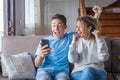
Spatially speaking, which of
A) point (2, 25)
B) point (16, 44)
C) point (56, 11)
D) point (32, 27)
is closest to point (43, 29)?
point (56, 11)

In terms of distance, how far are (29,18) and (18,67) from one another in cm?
286

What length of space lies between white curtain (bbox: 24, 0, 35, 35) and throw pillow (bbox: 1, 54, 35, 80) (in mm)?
2415

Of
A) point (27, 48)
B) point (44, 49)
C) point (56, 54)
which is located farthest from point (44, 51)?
point (27, 48)

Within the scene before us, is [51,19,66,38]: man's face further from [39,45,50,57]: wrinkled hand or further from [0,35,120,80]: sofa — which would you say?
[0,35,120,80]: sofa

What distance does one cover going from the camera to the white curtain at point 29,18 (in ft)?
16.5

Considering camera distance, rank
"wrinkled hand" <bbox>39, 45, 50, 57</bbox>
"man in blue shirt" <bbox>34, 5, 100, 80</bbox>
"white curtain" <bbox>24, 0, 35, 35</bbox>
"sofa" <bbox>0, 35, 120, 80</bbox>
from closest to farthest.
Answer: "wrinkled hand" <bbox>39, 45, 50, 57</bbox> → "man in blue shirt" <bbox>34, 5, 100, 80</bbox> → "sofa" <bbox>0, 35, 120, 80</bbox> → "white curtain" <bbox>24, 0, 35, 35</bbox>

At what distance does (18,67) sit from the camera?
2.44 meters

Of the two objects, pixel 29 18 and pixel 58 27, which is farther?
→ pixel 29 18

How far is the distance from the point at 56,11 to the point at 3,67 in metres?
3.83

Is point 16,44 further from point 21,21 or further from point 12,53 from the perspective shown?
point 21,21

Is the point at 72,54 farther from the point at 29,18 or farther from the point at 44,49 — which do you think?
the point at 29,18

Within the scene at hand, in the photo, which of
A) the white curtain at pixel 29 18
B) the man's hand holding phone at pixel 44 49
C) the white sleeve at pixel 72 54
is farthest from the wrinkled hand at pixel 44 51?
the white curtain at pixel 29 18

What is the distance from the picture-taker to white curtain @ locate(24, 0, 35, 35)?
16.5 ft

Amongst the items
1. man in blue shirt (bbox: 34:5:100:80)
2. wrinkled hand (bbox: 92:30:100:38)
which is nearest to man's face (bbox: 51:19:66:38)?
man in blue shirt (bbox: 34:5:100:80)
